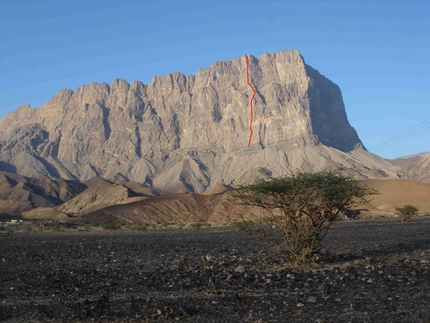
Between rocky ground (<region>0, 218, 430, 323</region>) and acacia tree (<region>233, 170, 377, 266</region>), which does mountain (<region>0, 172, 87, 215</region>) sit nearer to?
rocky ground (<region>0, 218, 430, 323</region>)

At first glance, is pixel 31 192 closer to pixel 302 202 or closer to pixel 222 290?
pixel 302 202

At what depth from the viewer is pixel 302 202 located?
1898 cm

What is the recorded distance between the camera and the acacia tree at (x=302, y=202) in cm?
1914

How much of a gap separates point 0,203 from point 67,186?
121 ft

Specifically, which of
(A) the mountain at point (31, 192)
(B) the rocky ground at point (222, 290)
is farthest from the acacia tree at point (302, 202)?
(A) the mountain at point (31, 192)

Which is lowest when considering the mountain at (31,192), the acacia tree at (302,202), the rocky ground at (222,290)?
the rocky ground at (222,290)

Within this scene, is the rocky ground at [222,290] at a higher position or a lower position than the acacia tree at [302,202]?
A: lower

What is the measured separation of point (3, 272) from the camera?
20.9 m

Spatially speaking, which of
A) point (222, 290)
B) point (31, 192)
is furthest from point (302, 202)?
point (31, 192)

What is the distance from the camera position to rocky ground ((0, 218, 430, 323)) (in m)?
12.0

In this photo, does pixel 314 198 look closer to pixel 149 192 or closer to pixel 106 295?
pixel 106 295

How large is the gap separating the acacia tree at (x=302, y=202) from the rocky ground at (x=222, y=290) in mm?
898

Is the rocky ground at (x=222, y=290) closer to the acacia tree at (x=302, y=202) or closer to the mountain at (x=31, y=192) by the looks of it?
the acacia tree at (x=302, y=202)

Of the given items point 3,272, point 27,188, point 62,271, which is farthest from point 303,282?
point 27,188
